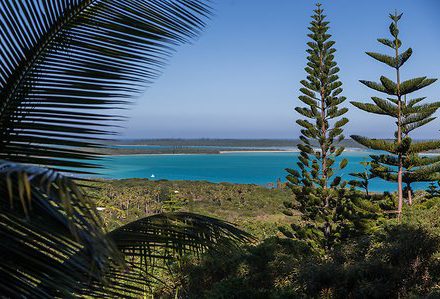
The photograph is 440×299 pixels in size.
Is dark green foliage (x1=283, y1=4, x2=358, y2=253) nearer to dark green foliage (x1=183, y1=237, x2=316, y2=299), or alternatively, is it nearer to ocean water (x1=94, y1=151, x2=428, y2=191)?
ocean water (x1=94, y1=151, x2=428, y2=191)

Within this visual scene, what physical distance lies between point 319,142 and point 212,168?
10597cm

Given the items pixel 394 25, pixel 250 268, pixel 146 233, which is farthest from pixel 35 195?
Answer: pixel 394 25

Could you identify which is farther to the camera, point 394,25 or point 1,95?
point 394,25

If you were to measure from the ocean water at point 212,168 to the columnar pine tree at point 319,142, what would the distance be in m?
0.79

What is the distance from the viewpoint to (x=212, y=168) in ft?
400

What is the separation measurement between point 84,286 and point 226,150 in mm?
164719

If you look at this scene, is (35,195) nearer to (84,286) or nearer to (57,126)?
(57,126)

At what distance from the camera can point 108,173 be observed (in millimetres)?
1198

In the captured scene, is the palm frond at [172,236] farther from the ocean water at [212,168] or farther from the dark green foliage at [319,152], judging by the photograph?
the dark green foliage at [319,152]

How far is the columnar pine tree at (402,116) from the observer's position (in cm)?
1508

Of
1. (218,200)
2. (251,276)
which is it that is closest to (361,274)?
(251,276)

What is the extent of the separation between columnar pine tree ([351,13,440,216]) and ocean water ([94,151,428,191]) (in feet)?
5.64

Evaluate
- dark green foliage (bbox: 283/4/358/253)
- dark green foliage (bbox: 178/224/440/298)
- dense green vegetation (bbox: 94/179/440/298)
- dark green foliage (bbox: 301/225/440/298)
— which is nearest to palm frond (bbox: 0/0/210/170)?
dense green vegetation (bbox: 94/179/440/298)

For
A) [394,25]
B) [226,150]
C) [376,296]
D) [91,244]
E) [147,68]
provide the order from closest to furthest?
[91,244]
[147,68]
[376,296]
[394,25]
[226,150]
